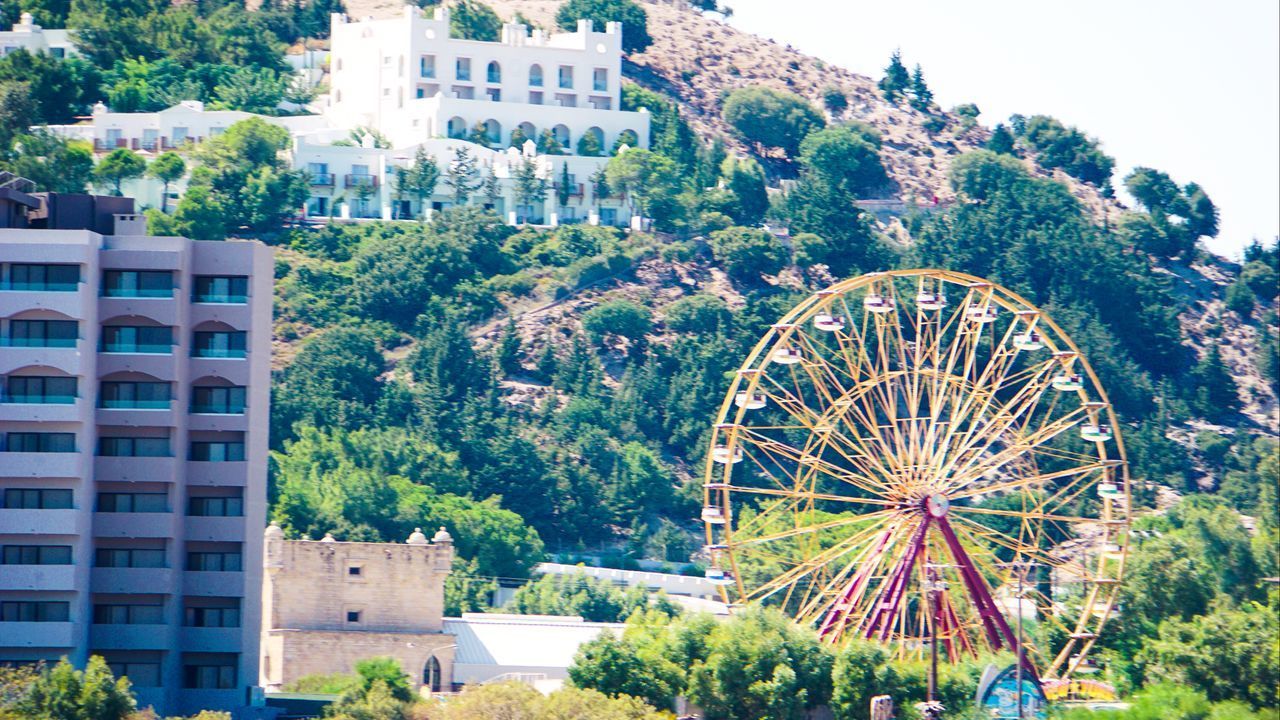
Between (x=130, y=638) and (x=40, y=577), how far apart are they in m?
3.86

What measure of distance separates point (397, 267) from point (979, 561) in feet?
265

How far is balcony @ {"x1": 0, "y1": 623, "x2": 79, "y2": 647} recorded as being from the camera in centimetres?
9075

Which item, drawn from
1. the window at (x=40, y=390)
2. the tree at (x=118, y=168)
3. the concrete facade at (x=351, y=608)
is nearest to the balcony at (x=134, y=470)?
the window at (x=40, y=390)

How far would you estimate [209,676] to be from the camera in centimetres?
9400

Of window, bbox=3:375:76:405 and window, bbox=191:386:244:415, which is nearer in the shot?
window, bbox=3:375:76:405

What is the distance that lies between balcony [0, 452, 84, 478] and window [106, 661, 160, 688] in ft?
22.1

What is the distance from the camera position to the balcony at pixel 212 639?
3716 inches

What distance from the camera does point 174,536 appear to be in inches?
3725

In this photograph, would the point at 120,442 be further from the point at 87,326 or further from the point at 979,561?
the point at 979,561

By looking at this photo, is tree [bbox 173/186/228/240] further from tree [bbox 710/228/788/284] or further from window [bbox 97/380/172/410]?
window [bbox 97/380/172/410]

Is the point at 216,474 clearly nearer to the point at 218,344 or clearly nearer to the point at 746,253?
the point at 218,344


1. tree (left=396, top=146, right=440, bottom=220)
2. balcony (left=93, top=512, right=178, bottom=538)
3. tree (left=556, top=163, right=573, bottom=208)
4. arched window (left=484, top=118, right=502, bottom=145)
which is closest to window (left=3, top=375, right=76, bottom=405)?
balcony (left=93, top=512, right=178, bottom=538)

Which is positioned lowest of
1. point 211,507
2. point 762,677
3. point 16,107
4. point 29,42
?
point 762,677

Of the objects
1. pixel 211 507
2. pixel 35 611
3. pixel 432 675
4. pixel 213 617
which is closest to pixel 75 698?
pixel 35 611
